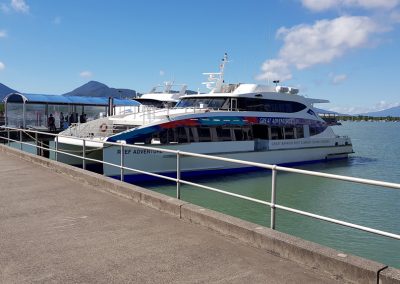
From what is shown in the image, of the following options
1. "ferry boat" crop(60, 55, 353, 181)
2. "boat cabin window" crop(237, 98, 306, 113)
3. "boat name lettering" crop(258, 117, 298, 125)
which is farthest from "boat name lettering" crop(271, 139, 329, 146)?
"boat cabin window" crop(237, 98, 306, 113)

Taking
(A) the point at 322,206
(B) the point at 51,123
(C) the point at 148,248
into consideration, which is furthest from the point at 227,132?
(B) the point at 51,123

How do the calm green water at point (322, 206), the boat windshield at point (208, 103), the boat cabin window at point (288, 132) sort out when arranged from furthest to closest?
the boat cabin window at point (288, 132)
the boat windshield at point (208, 103)
the calm green water at point (322, 206)

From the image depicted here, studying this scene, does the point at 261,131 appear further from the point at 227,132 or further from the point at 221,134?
the point at 221,134

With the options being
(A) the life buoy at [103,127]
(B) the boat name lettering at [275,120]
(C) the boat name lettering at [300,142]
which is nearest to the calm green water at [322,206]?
(C) the boat name lettering at [300,142]

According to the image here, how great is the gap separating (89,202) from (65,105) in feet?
87.5

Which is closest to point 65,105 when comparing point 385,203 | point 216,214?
point 385,203

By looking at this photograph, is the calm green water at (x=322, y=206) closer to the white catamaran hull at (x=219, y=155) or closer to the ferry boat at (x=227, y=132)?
the white catamaran hull at (x=219, y=155)

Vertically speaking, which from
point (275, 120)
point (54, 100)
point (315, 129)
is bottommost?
point (315, 129)

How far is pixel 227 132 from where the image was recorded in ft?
62.4

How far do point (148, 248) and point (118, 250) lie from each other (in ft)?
1.14

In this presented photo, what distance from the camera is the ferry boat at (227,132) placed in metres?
16.4

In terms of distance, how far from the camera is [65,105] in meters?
32.2

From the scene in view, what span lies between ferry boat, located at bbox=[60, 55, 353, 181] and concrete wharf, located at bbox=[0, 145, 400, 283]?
303 inches

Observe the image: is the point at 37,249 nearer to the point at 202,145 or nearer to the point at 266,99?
the point at 202,145
